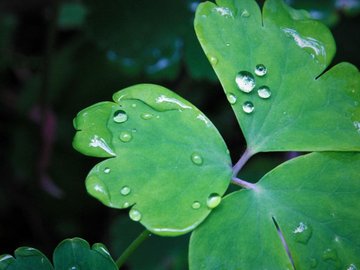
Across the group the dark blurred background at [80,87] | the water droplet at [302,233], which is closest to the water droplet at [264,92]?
the water droplet at [302,233]

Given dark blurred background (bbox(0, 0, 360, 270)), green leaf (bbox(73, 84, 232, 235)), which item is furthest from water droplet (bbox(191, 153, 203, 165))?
dark blurred background (bbox(0, 0, 360, 270))

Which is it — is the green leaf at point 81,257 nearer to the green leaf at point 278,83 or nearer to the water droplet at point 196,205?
the water droplet at point 196,205

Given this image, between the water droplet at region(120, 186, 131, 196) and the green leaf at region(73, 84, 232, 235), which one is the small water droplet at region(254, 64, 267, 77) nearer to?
the green leaf at region(73, 84, 232, 235)

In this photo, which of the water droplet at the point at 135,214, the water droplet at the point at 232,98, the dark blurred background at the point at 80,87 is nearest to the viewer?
the water droplet at the point at 135,214

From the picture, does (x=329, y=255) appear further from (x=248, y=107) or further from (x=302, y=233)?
(x=248, y=107)

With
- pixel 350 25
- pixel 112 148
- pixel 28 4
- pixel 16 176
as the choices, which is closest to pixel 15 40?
pixel 28 4

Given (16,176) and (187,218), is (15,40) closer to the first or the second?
(16,176)

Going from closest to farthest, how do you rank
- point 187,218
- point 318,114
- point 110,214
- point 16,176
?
point 187,218, point 318,114, point 110,214, point 16,176
